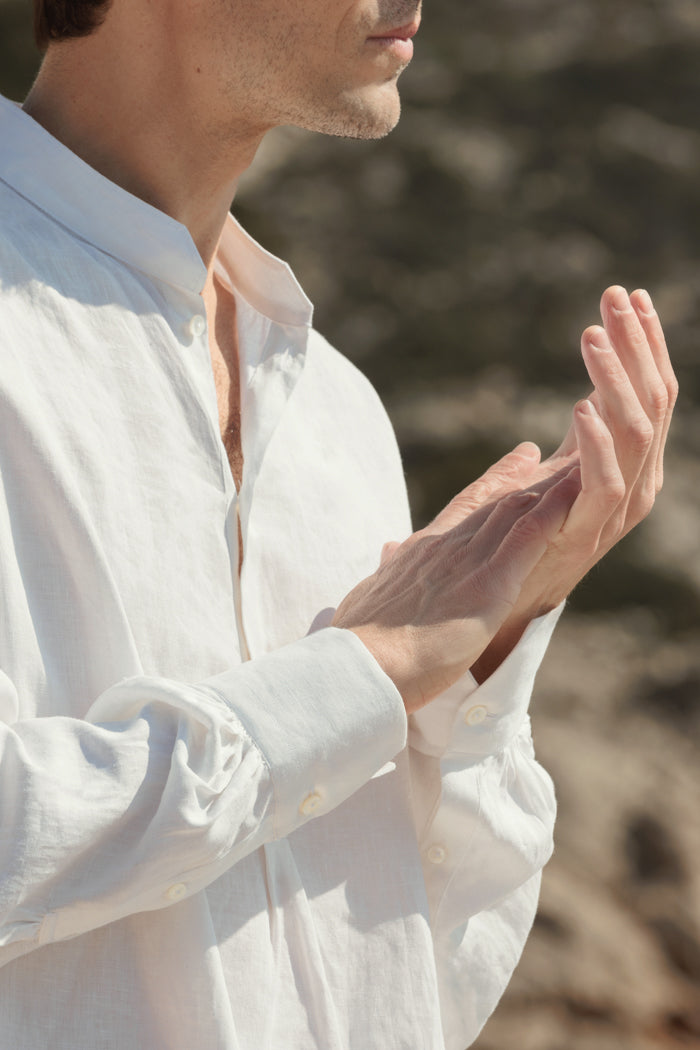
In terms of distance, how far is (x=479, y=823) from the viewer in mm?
1249

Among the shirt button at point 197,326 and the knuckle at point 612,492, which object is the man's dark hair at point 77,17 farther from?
the knuckle at point 612,492

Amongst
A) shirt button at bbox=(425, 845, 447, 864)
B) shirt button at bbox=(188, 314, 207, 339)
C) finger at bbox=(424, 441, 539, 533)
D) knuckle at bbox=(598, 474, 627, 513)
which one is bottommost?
shirt button at bbox=(425, 845, 447, 864)

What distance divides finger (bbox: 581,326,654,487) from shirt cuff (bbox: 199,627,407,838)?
0.29 m

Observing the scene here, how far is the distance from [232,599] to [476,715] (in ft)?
0.82

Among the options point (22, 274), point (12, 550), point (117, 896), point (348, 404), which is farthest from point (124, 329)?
point (117, 896)

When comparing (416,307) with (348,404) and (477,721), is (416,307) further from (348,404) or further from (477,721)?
(477,721)

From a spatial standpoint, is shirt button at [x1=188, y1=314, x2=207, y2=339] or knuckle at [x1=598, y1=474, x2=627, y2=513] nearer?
knuckle at [x1=598, y1=474, x2=627, y2=513]

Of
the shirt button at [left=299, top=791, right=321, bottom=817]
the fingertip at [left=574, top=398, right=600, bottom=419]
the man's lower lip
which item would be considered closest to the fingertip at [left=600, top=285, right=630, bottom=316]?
the fingertip at [left=574, top=398, right=600, bottom=419]

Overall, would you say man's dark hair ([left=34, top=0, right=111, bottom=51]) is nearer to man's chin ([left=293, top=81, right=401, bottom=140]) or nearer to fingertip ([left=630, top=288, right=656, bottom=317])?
man's chin ([left=293, top=81, right=401, bottom=140])

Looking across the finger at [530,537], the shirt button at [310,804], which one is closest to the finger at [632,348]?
the finger at [530,537]

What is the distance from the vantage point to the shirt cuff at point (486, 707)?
1.19 meters

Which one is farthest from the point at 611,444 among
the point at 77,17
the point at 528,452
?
the point at 77,17

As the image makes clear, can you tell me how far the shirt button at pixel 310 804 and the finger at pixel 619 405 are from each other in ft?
1.27

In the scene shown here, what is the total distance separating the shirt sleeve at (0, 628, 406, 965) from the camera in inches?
36.0
